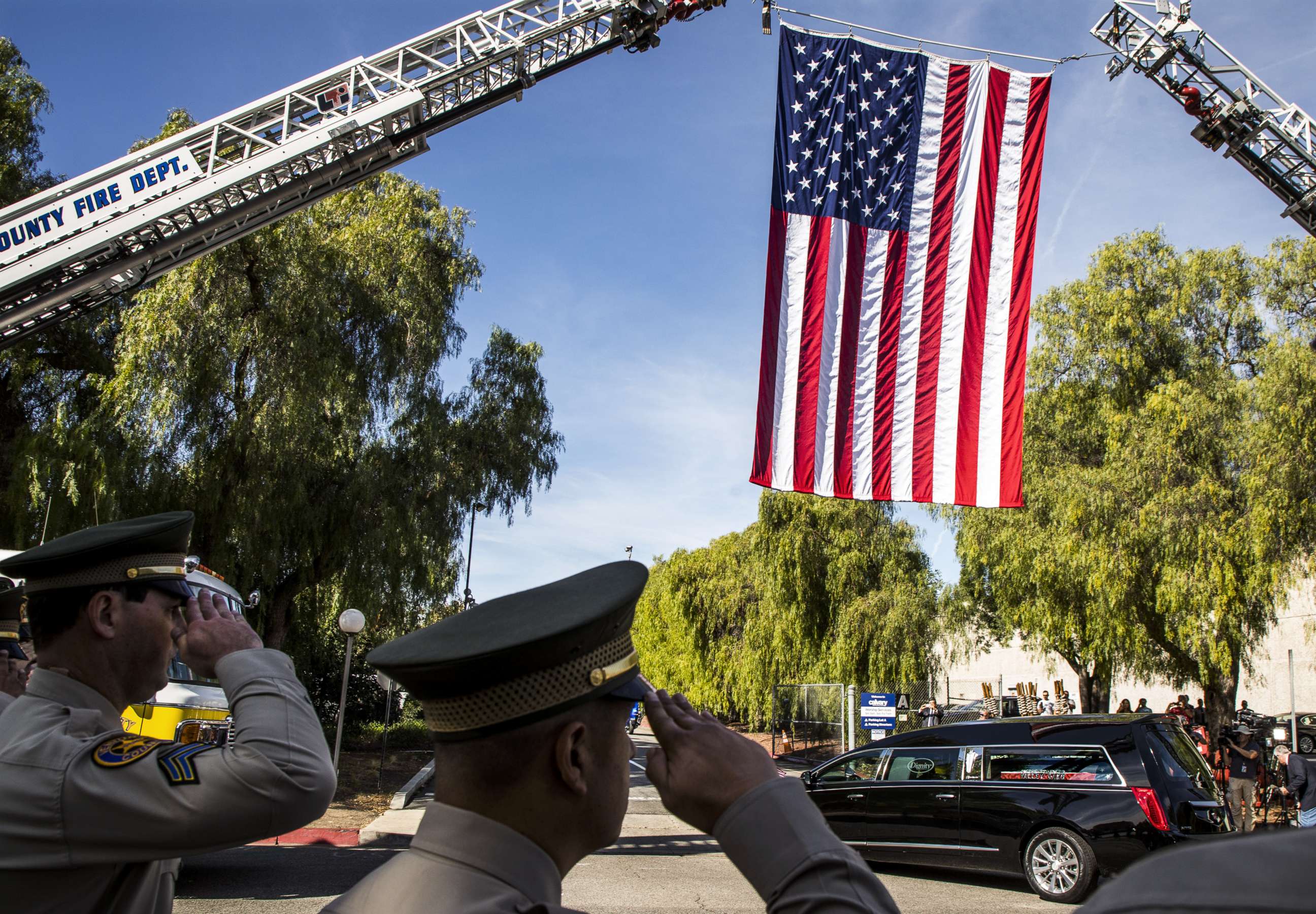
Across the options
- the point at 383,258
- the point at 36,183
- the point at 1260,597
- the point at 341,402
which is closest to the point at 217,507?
the point at 341,402

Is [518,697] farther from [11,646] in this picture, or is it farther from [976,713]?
[976,713]

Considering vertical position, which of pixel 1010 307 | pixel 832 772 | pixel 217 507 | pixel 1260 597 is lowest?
pixel 832 772

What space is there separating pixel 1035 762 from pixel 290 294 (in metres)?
14.0

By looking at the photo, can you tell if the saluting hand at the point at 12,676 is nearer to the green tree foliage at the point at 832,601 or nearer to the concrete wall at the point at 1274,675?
the concrete wall at the point at 1274,675

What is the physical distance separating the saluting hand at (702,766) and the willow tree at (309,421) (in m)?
17.2

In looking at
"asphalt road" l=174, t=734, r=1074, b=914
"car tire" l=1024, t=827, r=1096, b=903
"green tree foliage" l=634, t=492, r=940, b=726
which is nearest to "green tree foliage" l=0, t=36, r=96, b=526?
"asphalt road" l=174, t=734, r=1074, b=914

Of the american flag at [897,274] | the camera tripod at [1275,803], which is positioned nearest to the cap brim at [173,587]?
the american flag at [897,274]

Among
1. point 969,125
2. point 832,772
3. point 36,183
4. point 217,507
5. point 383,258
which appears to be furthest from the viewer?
point 36,183

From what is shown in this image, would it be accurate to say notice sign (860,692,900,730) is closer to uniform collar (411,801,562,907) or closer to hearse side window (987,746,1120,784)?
hearse side window (987,746,1120,784)

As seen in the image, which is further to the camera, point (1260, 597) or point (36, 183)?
point (36, 183)

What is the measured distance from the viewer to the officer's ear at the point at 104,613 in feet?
7.09

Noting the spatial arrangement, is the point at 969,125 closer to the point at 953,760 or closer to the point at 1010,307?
the point at 1010,307

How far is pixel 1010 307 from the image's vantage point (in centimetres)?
1043

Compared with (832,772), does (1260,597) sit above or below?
above
